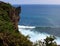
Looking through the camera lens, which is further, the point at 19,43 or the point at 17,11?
the point at 17,11

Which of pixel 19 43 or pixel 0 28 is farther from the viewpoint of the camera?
pixel 0 28

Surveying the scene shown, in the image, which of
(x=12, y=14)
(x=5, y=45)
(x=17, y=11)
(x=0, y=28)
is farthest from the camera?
(x=17, y=11)

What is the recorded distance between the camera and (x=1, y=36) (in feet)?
52.2

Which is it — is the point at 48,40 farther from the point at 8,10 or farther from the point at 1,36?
the point at 8,10

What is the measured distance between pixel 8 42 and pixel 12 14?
10.8 meters

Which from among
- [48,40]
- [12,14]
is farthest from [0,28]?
[12,14]

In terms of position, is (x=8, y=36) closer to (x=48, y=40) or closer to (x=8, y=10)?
(x=48, y=40)

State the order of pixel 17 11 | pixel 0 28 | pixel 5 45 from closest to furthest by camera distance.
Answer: pixel 5 45 < pixel 0 28 < pixel 17 11

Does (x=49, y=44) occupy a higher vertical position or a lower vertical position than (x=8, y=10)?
lower

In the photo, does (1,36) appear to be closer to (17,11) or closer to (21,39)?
(21,39)

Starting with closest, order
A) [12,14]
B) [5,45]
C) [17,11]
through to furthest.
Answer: [5,45]
[12,14]
[17,11]

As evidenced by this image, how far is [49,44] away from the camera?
58.7 ft

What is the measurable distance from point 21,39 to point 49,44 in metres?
2.33

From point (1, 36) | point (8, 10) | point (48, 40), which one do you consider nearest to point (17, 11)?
point (8, 10)
